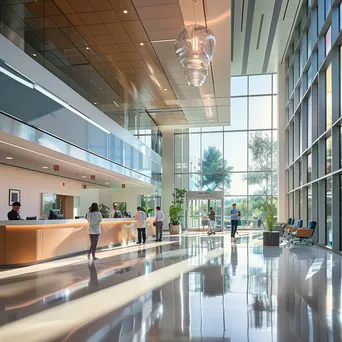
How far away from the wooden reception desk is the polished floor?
22.3 inches

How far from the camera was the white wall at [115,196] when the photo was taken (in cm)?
2558

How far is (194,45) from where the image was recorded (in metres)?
7.55

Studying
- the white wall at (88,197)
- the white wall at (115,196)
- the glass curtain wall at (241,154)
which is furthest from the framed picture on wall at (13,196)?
the glass curtain wall at (241,154)

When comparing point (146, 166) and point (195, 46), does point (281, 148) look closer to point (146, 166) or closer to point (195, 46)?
point (146, 166)

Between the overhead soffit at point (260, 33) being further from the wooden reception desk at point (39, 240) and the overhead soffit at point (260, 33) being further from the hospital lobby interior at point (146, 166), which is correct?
the wooden reception desk at point (39, 240)

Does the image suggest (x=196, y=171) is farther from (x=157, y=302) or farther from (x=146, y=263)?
(x=157, y=302)

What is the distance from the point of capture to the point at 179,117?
23.3 metres

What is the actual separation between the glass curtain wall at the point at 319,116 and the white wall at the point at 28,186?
10090 millimetres

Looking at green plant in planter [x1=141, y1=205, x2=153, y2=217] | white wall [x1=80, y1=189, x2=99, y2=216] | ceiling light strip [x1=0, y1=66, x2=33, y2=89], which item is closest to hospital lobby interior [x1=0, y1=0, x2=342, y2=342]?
ceiling light strip [x1=0, y1=66, x2=33, y2=89]

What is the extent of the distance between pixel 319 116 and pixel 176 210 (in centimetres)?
1324

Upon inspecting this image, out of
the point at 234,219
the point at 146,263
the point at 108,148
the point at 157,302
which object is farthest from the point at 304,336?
the point at 234,219

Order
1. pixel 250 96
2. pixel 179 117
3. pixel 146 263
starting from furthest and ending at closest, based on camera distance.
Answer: pixel 250 96 < pixel 179 117 < pixel 146 263

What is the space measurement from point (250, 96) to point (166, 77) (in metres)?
15.9

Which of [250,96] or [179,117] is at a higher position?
[250,96]
